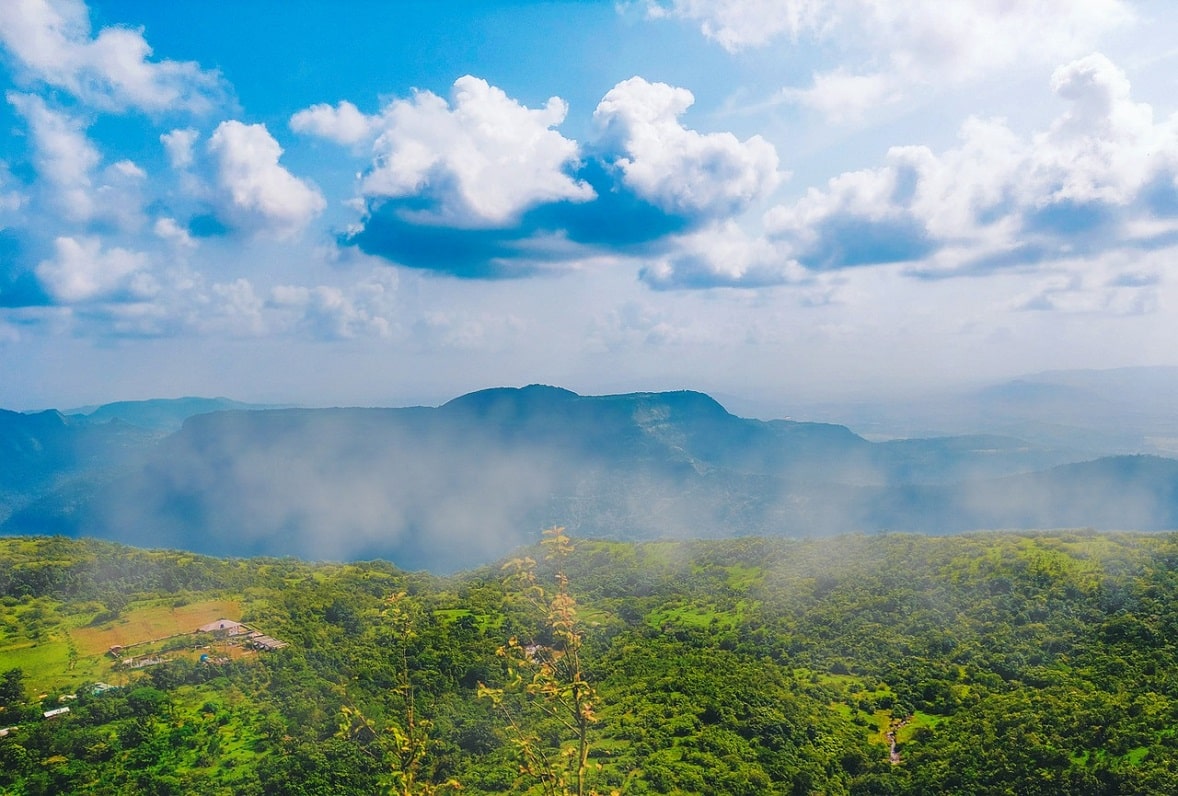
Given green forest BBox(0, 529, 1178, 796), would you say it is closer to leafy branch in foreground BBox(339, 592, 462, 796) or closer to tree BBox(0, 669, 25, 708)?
tree BBox(0, 669, 25, 708)

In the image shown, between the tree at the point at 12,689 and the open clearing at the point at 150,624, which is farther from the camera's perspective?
the open clearing at the point at 150,624

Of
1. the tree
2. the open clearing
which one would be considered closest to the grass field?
the open clearing

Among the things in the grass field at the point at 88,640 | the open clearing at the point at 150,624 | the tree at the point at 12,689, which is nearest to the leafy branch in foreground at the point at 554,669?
the tree at the point at 12,689

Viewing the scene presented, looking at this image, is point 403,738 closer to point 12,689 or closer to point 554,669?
point 554,669

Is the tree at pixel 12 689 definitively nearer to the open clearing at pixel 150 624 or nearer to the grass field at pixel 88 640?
the grass field at pixel 88 640

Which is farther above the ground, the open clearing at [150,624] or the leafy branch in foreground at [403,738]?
the leafy branch in foreground at [403,738]

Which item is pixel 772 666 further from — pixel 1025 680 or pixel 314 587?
pixel 314 587

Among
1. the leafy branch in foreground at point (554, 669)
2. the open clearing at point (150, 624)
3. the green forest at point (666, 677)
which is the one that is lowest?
the green forest at point (666, 677)

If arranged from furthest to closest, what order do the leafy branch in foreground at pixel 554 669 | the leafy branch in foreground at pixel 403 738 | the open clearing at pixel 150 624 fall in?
the open clearing at pixel 150 624 → the leafy branch in foreground at pixel 403 738 → the leafy branch in foreground at pixel 554 669
